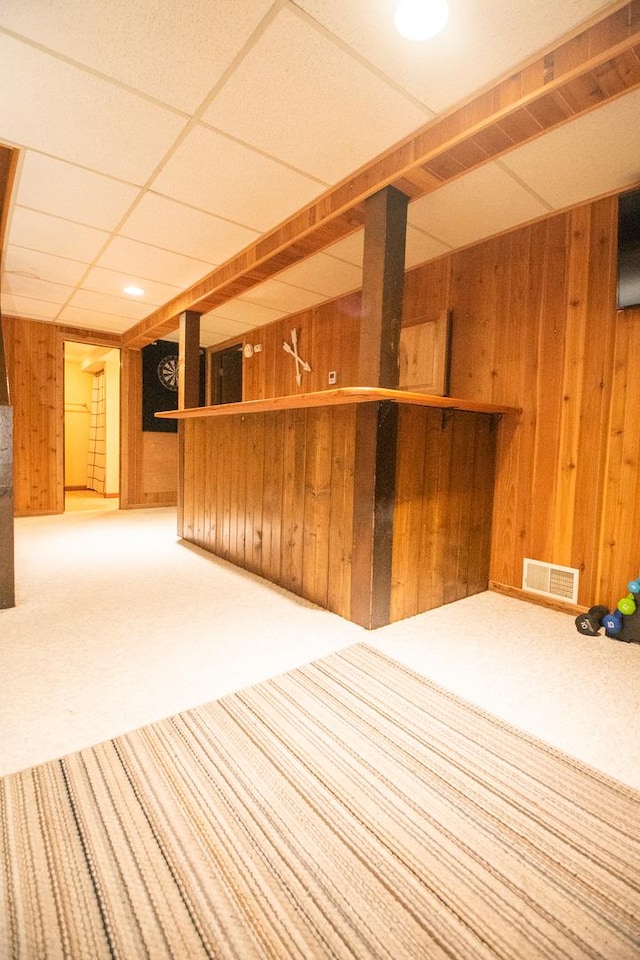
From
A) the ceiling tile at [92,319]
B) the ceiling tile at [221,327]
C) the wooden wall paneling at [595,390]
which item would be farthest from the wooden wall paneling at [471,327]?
the ceiling tile at [92,319]

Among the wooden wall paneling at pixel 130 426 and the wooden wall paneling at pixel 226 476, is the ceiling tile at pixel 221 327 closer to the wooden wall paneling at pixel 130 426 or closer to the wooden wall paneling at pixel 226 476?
the wooden wall paneling at pixel 130 426

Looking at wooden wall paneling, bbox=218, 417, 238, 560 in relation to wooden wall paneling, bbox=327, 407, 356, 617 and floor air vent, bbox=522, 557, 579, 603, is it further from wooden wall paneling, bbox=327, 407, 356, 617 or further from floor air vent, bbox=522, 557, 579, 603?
floor air vent, bbox=522, 557, 579, 603

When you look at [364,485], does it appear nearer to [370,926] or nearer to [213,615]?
[213,615]

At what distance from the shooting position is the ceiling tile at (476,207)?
2359 millimetres

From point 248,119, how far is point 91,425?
7.78m

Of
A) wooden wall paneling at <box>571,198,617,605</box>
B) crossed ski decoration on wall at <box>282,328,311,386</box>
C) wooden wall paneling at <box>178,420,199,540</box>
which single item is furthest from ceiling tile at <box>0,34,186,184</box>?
crossed ski decoration on wall at <box>282,328,311,386</box>

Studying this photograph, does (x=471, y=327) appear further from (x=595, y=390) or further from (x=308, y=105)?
(x=308, y=105)

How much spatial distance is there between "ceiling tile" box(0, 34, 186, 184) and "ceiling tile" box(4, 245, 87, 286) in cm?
153

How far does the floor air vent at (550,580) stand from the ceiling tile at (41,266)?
13.8 ft

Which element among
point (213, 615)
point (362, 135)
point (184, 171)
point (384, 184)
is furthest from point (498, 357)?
point (213, 615)

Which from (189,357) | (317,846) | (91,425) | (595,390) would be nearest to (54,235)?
(189,357)

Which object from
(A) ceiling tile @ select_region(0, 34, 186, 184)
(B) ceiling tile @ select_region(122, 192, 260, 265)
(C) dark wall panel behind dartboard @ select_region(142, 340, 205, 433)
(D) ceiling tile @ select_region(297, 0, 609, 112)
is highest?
(B) ceiling tile @ select_region(122, 192, 260, 265)

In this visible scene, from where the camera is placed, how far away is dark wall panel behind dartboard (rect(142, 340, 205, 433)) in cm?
625

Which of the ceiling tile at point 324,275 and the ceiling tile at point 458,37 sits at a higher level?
the ceiling tile at point 324,275
